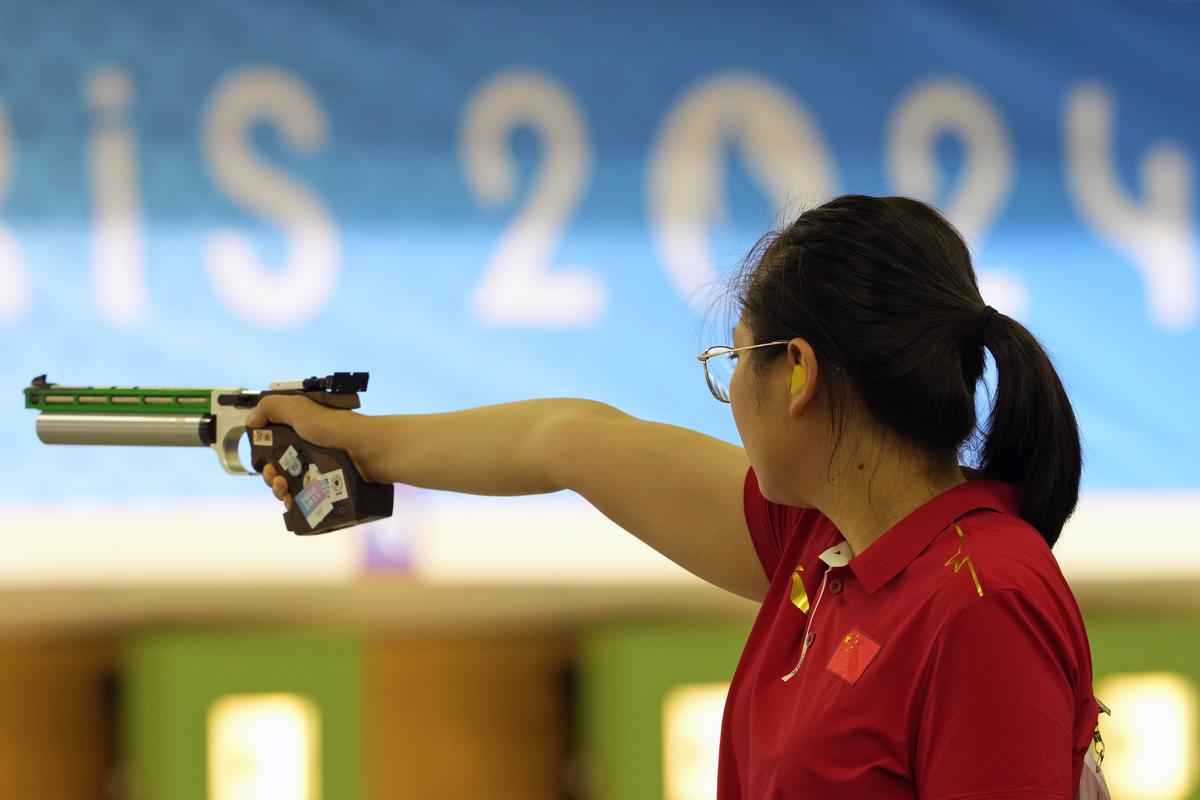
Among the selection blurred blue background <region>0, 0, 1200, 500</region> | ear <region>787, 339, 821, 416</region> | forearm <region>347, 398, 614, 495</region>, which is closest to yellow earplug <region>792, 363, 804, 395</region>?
ear <region>787, 339, 821, 416</region>

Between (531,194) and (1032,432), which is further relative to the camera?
(531,194)

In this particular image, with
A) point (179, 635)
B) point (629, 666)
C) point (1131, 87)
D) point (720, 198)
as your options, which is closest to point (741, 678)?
point (629, 666)

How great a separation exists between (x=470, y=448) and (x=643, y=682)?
1166 millimetres

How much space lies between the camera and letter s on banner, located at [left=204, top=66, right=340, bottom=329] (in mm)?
2525

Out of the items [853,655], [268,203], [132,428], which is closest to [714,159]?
[268,203]

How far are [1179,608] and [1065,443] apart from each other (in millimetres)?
1877

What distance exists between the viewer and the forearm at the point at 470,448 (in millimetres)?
1359

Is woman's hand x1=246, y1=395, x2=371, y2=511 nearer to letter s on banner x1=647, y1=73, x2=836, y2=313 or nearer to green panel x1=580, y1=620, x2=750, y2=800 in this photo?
green panel x1=580, y1=620, x2=750, y2=800

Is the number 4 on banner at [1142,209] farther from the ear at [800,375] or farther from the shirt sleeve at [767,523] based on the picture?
the ear at [800,375]

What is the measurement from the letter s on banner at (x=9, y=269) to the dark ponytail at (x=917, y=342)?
185 cm

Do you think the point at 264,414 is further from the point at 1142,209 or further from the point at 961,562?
the point at 1142,209

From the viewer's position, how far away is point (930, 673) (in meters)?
0.86

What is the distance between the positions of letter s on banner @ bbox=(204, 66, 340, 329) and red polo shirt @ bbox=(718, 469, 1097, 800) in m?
1.68

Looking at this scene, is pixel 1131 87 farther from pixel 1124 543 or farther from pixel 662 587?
pixel 662 587
